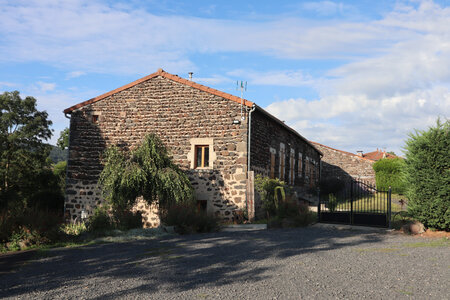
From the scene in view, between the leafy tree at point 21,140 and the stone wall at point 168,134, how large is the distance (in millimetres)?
11104

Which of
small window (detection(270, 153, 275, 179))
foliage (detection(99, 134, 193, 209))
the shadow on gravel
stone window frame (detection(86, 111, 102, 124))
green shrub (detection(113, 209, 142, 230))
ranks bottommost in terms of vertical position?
the shadow on gravel

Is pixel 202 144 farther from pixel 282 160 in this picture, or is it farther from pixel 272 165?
pixel 282 160

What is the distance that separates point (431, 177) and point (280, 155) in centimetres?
817

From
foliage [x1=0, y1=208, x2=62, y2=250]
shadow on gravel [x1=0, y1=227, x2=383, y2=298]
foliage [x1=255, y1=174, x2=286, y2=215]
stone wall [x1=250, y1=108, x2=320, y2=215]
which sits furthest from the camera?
stone wall [x1=250, y1=108, x2=320, y2=215]

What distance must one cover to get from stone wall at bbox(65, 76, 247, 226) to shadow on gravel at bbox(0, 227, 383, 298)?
14.1ft

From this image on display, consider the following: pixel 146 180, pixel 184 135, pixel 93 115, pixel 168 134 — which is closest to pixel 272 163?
pixel 184 135

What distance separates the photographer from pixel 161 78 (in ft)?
51.5

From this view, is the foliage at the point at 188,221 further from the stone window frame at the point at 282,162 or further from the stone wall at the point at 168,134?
the stone window frame at the point at 282,162

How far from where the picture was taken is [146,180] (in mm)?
12812

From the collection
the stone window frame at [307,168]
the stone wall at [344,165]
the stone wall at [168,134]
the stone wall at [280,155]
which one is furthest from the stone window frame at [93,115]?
the stone wall at [344,165]

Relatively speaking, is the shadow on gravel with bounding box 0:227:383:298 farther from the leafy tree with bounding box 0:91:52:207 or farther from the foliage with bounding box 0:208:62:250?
the leafy tree with bounding box 0:91:52:207

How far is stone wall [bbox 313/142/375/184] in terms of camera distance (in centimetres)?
3109

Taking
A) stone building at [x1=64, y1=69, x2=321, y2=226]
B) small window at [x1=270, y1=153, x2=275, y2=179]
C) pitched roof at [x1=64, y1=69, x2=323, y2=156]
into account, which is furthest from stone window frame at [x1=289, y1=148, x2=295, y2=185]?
pitched roof at [x1=64, y1=69, x2=323, y2=156]

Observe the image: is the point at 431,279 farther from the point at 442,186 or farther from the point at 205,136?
the point at 205,136
